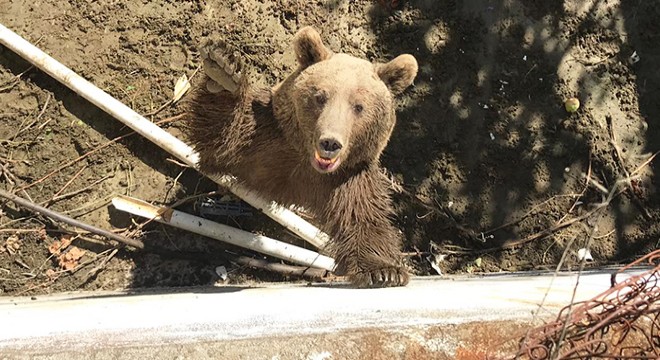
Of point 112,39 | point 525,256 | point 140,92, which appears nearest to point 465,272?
point 525,256

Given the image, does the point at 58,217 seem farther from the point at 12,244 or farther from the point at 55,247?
the point at 12,244

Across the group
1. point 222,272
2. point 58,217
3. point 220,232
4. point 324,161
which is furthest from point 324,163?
point 58,217

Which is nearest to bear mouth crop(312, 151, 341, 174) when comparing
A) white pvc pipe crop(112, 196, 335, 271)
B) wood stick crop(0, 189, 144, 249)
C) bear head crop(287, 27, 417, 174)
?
bear head crop(287, 27, 417, 174)

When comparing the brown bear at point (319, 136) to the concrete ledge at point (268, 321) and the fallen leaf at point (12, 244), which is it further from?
the fallen leaf at point (12, 244)

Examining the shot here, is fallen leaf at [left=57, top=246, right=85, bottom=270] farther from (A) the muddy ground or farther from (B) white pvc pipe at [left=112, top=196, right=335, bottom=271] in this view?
(B) white pvc pipe at [left=112, top=196, right=335, bottom=271]

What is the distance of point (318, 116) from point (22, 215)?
2.39m

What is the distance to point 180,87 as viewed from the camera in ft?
14.2

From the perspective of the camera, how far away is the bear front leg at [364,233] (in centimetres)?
341

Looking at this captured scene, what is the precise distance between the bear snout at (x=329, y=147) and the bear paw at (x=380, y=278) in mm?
874

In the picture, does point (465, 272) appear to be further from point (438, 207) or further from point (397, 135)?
point (397, 135)

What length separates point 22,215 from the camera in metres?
4.10

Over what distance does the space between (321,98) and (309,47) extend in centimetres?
36

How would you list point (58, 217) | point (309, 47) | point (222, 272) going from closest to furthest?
point (309, 47) → point (58, 217) → point (222, 272)

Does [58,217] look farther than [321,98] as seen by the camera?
Yes
